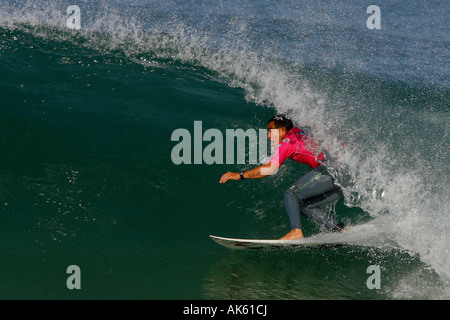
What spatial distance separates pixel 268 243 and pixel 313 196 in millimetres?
970

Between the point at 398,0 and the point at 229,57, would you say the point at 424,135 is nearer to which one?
the point at 229,57

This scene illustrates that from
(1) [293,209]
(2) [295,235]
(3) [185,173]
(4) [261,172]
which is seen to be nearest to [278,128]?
(4) [261,172]

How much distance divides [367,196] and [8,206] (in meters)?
5.17

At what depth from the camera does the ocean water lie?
19.8 ft

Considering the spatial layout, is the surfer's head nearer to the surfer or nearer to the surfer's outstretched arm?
the surfer

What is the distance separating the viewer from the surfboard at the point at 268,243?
20.2ft

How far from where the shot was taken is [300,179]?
21.5ft

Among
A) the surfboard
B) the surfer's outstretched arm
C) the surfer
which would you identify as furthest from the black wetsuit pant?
the surfer's outstretched arm

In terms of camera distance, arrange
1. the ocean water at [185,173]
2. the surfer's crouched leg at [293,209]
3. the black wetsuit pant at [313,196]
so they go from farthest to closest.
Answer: the black wetsuit pant at [313,196]
the surfer's crouched leg at [293,209]
the ocean water at [185,173]

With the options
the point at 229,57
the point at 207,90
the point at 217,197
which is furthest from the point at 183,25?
the point at 217,197

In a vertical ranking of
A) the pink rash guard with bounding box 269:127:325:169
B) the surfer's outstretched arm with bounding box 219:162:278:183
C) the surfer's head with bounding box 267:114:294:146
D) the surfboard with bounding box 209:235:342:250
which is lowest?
the surfboard with bounding box 209:235:342:250

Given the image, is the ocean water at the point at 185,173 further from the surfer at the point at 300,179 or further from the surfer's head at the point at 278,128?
the surfer's head at the point at 278,128

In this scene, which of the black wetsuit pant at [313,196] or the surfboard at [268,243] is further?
the black wetsuit pant at [313,196]

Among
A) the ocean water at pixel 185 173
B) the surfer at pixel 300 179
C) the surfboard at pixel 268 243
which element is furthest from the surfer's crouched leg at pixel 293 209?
the ocean water at pixel 185 173
